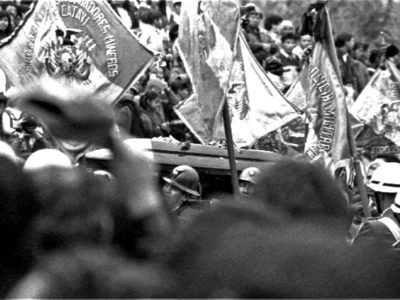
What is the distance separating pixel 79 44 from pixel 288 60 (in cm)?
650

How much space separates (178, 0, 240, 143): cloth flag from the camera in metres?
8.48

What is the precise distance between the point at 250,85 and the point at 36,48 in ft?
7.93

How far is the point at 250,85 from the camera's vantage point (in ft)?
33.2

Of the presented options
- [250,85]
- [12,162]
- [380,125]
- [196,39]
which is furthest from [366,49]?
[12,162]

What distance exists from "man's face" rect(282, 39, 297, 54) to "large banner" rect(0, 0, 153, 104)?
289 inches

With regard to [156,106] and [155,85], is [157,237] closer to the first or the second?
[156,106]

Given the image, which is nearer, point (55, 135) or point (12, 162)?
point (55, 135)

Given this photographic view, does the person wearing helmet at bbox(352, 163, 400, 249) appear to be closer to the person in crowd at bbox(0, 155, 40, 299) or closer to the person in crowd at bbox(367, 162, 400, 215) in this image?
the person in crowd at bbox(367, 162, 400, 215)

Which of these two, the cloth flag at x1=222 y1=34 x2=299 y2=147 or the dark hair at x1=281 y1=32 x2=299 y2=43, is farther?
the dark hair at x1=281 y1=32 x2=299 y2=43

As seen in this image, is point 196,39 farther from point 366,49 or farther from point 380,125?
point 366,49

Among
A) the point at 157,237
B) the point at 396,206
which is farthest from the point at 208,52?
the point at 157,237

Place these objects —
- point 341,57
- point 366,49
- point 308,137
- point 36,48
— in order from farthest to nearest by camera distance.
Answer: point 366,49 < point 341,57 < point 308,137 < point 36,48

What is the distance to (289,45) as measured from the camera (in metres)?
16.0

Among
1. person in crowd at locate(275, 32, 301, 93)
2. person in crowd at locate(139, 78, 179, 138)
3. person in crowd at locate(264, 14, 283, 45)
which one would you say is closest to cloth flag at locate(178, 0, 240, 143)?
person in crowd at locate(139, 78, 179, 138)
